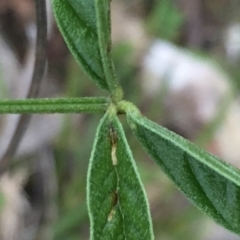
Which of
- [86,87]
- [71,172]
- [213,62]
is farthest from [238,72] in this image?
[71,172]

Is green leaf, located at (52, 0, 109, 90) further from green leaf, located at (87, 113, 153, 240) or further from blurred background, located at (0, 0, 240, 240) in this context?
blurred background, located at (0, 0, 240, 240)

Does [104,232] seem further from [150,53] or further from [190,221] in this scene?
[150,53]

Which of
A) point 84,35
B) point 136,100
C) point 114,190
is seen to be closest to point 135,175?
point 114,190

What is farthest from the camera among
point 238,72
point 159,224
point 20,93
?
point 238,72

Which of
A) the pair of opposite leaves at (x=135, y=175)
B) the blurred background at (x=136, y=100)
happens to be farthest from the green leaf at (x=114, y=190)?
the blurred background at (x=136, y=100)

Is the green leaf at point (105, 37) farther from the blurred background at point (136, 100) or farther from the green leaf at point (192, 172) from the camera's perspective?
the blurred background at point (136, 100)

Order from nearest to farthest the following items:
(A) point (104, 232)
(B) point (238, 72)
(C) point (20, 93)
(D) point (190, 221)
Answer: (A) point (104, 232) < (D) point (190, 221) < (C) point (20, 93) < (B) point (238, 72)

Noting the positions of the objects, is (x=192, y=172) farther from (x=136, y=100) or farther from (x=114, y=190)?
(x=136, y=100)

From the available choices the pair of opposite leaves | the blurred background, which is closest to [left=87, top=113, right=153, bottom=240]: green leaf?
the pair of opposite leaves
